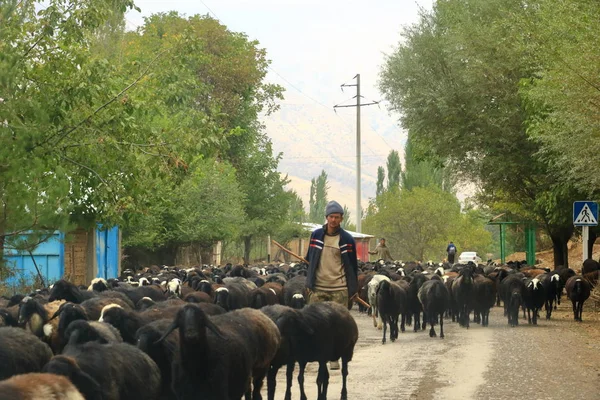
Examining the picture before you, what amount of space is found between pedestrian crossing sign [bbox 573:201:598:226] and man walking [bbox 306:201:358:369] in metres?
14.1

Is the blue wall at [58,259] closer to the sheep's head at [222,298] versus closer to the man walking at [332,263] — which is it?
the sheep's head at [222,298]

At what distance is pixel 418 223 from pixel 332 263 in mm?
82403

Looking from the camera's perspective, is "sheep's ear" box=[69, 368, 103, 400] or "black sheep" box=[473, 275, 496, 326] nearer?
"sheep's ear" box=[69, 368, 103, 400]

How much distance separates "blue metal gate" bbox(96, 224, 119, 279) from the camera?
34750 millimetres

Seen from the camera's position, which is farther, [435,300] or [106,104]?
[435,300]

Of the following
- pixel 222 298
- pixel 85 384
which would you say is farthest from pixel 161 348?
Answer: pixel 222 298

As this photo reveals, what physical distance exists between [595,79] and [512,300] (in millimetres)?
6347

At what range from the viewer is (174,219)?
45.4 metres

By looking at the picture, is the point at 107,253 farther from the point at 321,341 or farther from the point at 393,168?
the point at 393,168

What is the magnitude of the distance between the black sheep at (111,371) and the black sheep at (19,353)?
65 cm

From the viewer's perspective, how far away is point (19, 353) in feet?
33.4

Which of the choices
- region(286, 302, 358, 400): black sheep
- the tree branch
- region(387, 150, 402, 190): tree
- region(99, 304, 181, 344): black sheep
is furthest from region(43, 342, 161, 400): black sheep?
region(387, 150, 402, 190): tree

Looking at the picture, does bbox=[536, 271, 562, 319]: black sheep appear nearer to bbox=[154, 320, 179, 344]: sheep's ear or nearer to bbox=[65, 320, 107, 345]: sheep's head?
bbox=[154, 320, 179, 344]: sheep's ear

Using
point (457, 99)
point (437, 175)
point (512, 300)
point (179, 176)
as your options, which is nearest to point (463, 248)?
point (437, 175)
